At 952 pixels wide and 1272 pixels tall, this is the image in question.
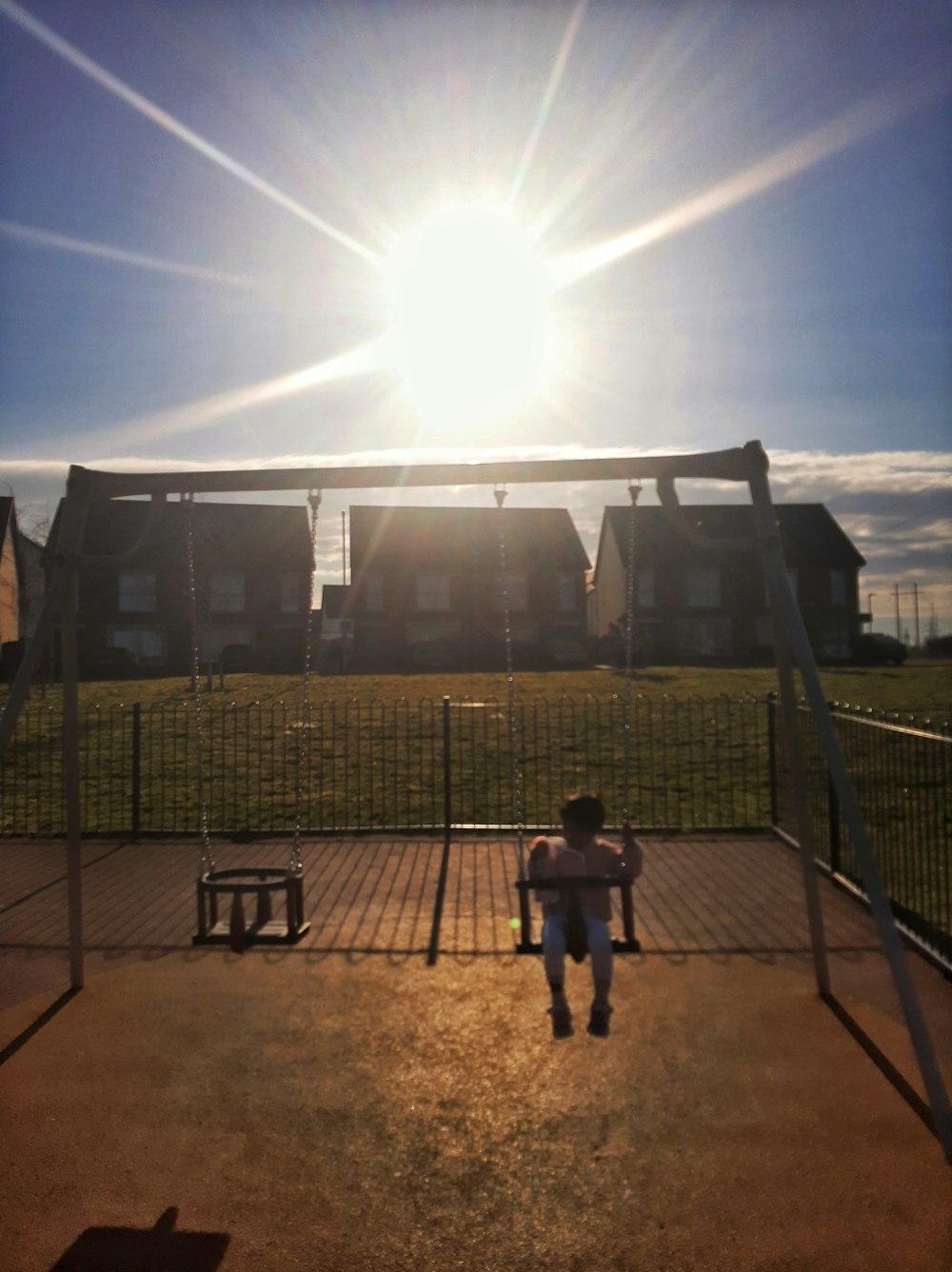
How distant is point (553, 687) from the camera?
79.2 ft

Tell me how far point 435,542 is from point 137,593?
480 inches

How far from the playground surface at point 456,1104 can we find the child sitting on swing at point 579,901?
469 millimetres

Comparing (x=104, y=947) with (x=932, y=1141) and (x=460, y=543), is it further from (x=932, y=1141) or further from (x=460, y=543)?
(x=460, y=543)

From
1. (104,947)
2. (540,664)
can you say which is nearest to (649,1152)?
(104,947)

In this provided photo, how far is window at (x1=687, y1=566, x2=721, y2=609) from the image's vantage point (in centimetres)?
4456

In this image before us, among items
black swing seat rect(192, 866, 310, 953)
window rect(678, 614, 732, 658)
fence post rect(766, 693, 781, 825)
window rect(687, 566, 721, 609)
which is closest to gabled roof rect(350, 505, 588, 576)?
window rect(687, 566, 721, 609)

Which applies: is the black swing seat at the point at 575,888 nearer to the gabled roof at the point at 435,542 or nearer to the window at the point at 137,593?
the gabled roof at the point at 435,542

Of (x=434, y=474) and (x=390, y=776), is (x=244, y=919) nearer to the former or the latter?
(x=434, y=474)

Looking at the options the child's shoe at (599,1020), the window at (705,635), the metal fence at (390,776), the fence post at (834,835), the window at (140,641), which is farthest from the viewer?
the window at (705,635)

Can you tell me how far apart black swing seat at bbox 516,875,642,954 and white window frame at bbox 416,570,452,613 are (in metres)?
35.7

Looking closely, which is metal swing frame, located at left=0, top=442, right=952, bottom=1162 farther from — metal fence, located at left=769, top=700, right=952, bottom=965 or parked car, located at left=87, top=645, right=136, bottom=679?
parked car, located at left=87, top=645, right=136, bottom=679

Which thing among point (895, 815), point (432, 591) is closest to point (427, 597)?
point (432, 591)

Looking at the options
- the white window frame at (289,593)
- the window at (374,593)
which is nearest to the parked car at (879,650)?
the window at (374,593)

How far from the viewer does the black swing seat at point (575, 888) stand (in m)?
4.74
